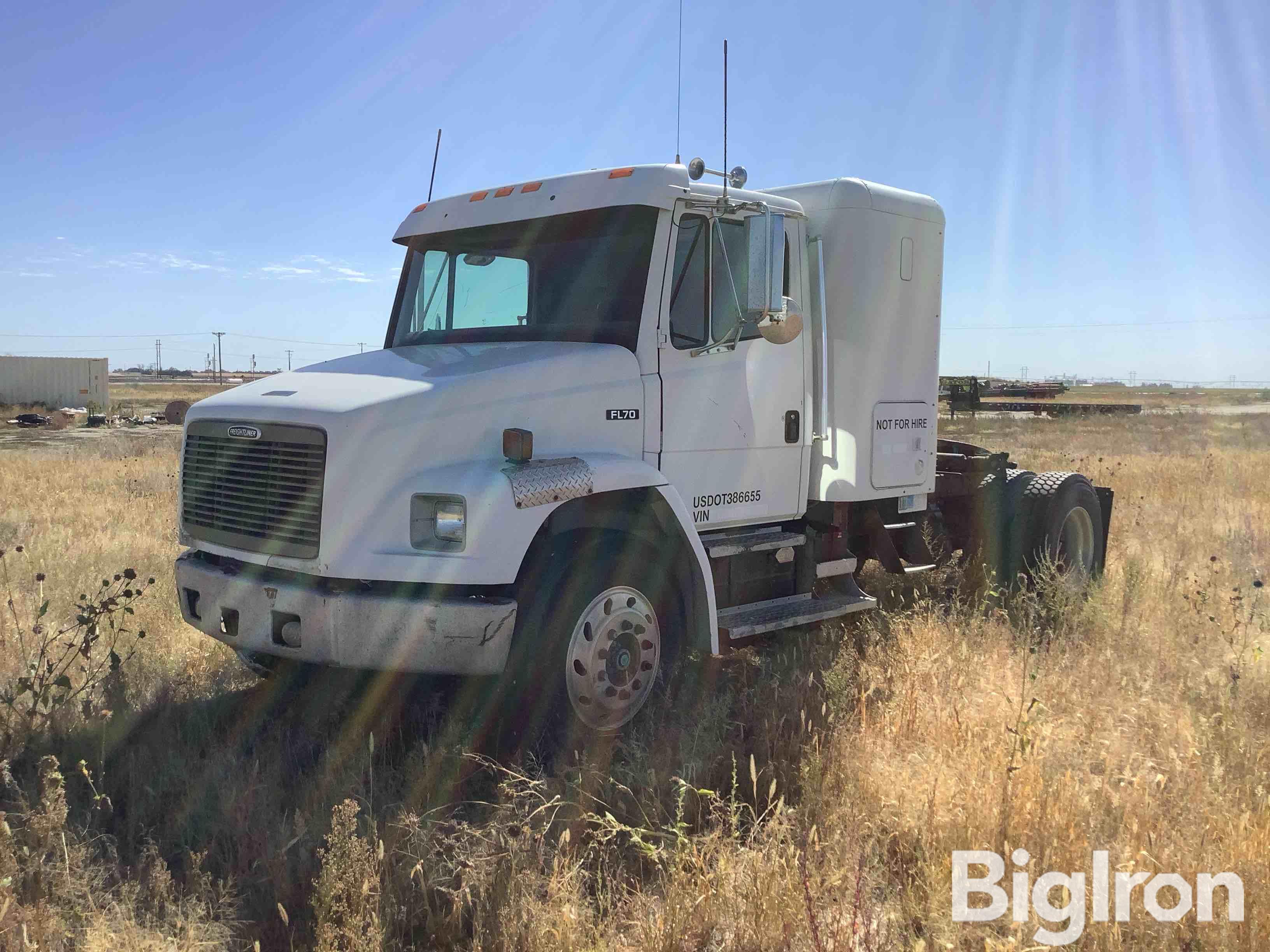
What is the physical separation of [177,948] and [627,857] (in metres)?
1.59

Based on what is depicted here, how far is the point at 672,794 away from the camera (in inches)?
166

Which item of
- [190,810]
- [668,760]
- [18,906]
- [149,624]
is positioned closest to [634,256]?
[668,760]

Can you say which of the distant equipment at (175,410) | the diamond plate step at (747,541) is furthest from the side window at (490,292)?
the distant equipment at (175,410)

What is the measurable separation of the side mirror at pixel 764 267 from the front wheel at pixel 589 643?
134 cm

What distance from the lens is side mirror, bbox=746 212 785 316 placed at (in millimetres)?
4777

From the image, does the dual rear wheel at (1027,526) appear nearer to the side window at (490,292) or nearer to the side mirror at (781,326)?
the side mirror at (781,326)

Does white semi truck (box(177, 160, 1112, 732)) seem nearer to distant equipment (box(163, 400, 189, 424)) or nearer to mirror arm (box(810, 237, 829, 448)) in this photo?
mirror arm (box(810, 237, 829, 448))

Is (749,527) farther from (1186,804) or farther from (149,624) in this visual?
(149,624)

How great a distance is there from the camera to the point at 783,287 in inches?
230

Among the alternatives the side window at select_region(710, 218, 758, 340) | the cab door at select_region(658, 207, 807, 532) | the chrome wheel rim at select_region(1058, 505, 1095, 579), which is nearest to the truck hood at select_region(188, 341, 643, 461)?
→ the cab door at select_region(658, 207, 807, 532)

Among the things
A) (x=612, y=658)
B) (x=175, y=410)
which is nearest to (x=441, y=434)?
(x=612, y=658)

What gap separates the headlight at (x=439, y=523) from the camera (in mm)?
4191

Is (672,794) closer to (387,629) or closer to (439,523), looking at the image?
(387,629)

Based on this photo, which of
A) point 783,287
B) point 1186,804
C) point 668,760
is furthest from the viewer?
point 783,287
